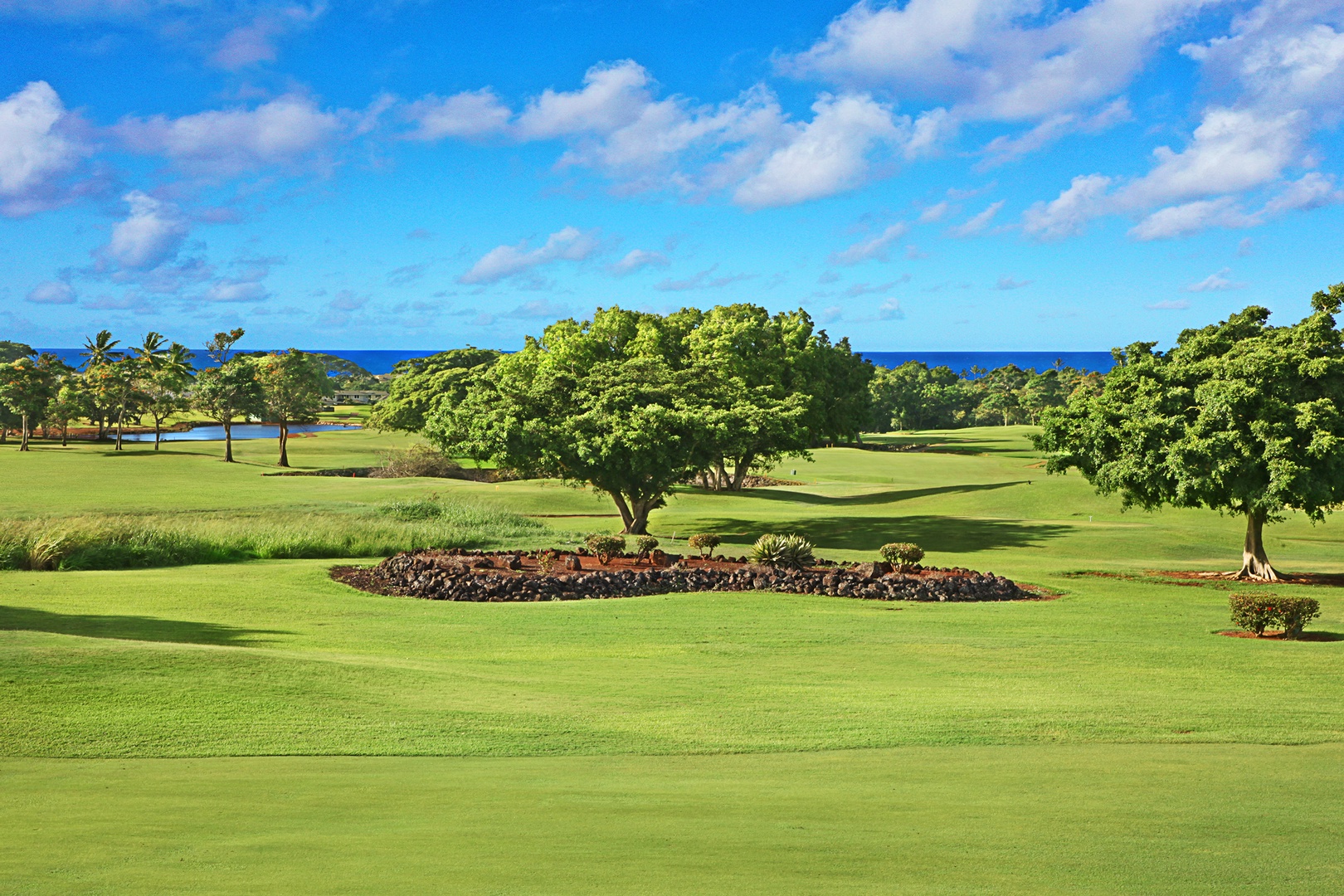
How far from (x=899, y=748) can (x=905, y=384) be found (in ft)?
440

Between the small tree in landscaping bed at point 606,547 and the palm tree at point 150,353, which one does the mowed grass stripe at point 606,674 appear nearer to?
the small tree in landscaping bed at point 606,547

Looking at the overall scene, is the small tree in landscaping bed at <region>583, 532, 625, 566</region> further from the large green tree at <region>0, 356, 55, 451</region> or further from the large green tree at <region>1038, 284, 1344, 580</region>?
the large green tree at <region>0, 356, 55, 451</region>

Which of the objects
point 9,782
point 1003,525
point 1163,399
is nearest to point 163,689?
point 9,782

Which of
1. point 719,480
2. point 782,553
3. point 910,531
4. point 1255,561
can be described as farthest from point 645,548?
point 719,480

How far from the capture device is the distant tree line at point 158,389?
80.8 metres

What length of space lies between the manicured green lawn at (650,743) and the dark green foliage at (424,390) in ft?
217

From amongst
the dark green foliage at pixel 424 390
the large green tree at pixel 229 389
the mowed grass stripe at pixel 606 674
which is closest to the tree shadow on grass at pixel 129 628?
the mowed grass stripe at pixel 606 674

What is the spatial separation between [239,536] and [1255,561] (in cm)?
2829

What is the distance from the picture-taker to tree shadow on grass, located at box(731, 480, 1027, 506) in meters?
56.9

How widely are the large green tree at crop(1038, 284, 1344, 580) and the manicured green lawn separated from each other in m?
3.66

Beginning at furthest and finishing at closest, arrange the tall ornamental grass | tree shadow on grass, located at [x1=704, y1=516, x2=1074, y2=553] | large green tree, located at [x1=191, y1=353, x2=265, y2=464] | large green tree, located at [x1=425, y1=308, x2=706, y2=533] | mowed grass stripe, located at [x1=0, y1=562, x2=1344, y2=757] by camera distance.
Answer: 1. large green tree, located at [x1=191, y1=353, x2=265, y2=464]
2. tree shadow on grass, located at [x1=704, y1=516, x2=1074, y2=553]
3. large green tree, located at [x1=425, y1=308, x2=706, y2=533]
4. the tall ornamental grass
5. mowed grass stripe, located at [x1=0, y1=562, x2=1344, y2=757]

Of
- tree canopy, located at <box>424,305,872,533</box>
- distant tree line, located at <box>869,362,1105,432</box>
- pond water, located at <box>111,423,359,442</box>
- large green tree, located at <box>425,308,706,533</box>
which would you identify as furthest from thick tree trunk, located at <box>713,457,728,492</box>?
distant tree line, located at <box>869,362,1105,432</box>

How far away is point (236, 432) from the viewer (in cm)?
13200

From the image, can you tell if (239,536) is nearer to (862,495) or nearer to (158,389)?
(862,495)
